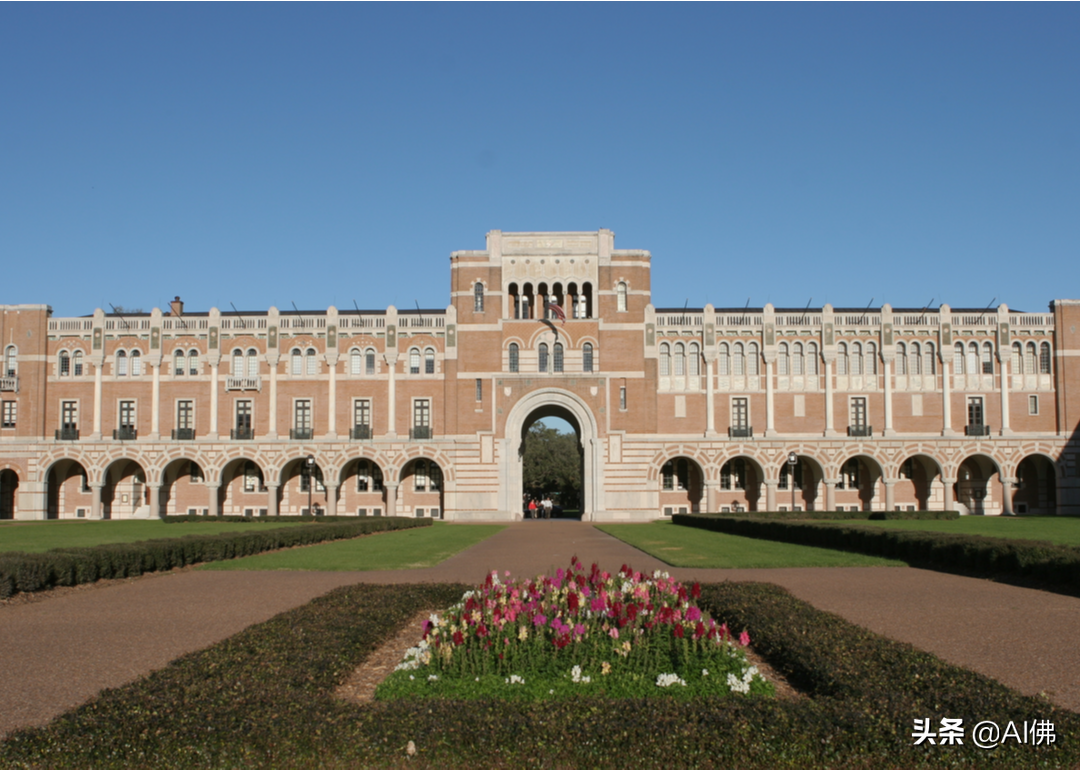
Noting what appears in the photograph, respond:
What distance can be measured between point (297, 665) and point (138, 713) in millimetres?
1932

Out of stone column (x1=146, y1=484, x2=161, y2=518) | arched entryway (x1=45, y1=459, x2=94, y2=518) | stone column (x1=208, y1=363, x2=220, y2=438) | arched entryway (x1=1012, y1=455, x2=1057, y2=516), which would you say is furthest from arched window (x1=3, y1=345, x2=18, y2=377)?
arched entryway (x1=1012, y1=455, x2=1057, y2=516)

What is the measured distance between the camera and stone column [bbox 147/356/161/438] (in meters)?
52.9

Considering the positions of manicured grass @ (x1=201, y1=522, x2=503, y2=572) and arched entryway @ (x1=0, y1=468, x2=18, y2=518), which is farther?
arched entryway @ (x1=0, y1=468, x2=18, y2=518)

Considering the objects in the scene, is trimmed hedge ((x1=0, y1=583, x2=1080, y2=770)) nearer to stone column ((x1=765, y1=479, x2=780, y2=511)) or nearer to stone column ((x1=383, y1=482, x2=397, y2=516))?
stone column ((x1=383, y1=482, x2=397, y2=516))

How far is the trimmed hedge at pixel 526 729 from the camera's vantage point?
6152mm

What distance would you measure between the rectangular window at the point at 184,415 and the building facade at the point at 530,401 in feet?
0.46

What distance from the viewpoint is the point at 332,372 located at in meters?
53.5

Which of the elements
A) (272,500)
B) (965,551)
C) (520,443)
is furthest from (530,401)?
(965,551)

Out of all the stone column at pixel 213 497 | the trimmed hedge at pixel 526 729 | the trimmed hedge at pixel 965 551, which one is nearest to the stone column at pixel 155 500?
the stone column at pixel 213 497

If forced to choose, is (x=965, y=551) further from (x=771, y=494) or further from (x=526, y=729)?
(x=771, y=494)

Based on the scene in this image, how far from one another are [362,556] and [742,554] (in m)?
9.80

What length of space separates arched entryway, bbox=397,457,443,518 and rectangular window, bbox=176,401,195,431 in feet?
42.1

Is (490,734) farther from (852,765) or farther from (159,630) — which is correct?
(159,630)

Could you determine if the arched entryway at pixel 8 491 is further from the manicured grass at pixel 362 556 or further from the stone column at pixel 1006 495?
the stone column at pixel 1006 495
